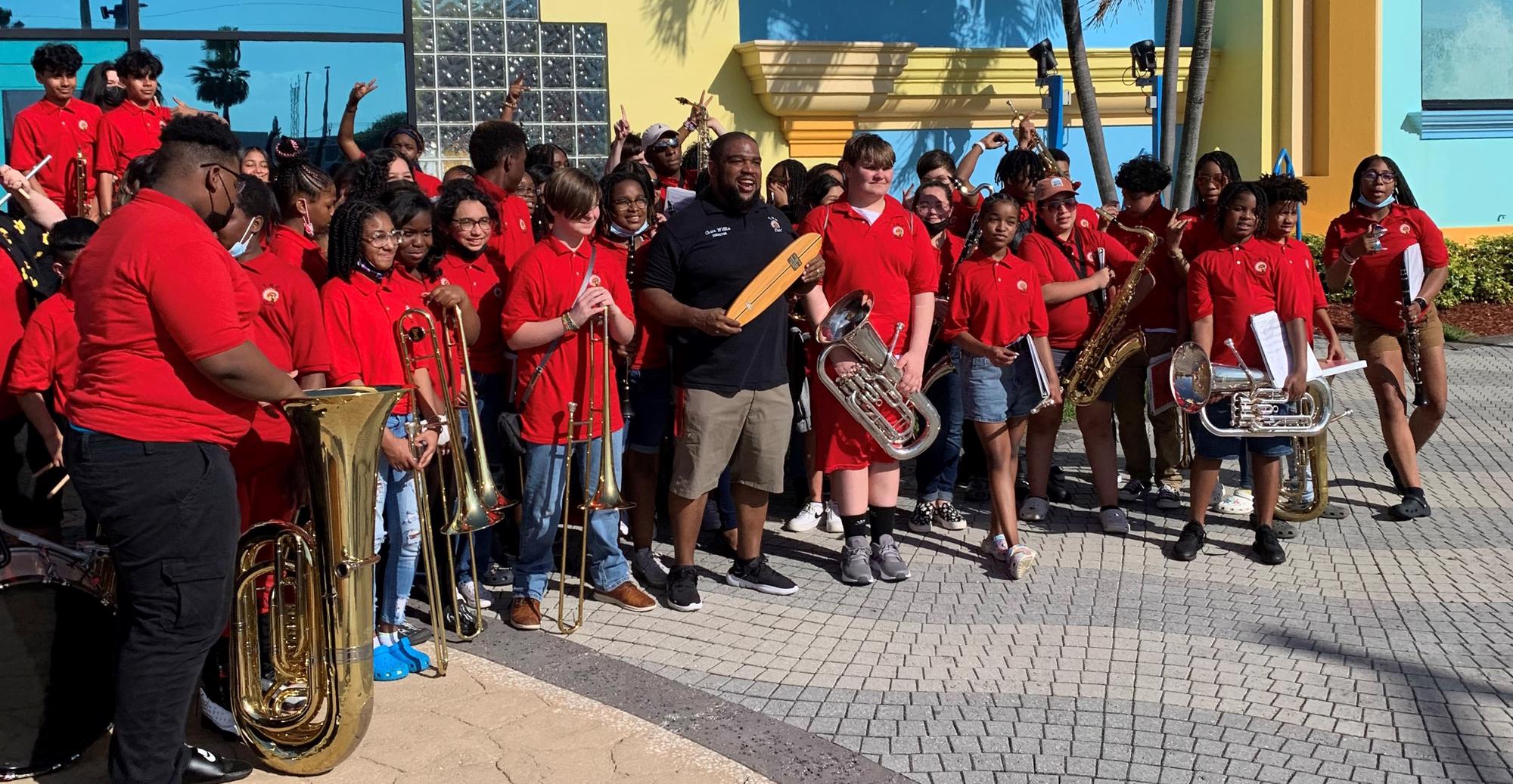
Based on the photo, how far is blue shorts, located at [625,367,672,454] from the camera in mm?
6574

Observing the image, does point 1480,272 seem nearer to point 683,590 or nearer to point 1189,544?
point 1189,544

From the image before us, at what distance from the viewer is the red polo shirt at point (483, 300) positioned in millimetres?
6300

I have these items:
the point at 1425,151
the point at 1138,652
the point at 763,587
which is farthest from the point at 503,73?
the point at 1425,151

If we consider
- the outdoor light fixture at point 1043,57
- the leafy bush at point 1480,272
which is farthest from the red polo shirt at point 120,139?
the leafy bush at point 1480,272

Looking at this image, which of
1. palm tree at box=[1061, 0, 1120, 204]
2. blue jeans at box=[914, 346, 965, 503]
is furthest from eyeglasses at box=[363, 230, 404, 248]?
palm tree at box=[1061, 0, 1120, 204]

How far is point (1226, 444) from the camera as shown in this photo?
708 centimetres

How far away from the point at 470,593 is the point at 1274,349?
3.84 metres

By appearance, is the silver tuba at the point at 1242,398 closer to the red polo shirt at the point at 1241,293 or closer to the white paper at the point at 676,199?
the red polo shirt at the point at 1241,293

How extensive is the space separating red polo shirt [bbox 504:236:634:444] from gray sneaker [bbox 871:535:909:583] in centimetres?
147

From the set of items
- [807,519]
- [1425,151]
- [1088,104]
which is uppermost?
[1088,104]

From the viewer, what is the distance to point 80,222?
5793 millimetres

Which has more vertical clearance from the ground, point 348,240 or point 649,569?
point 348,240

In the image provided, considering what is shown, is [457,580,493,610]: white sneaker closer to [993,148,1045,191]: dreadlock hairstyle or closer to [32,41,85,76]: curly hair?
[993,148,1045,191]: dreadlock hairstyle

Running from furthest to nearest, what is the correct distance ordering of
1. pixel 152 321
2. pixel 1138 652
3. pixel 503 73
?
pixel 503 73 → pixel 1138 652 → pixel 152 321
